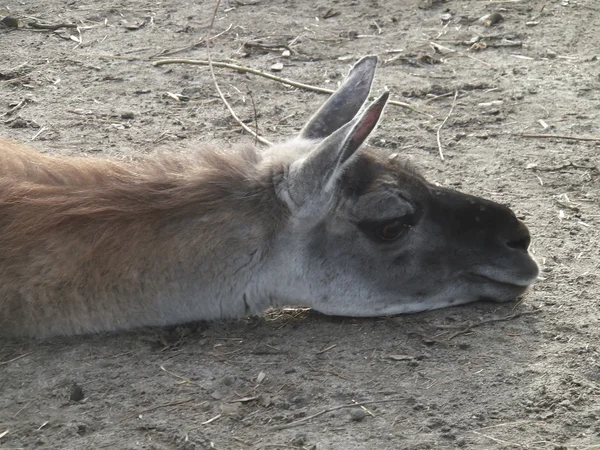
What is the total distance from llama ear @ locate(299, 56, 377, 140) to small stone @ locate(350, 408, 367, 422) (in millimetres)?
1654

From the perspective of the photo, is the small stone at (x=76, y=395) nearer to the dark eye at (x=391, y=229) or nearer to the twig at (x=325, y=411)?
the twig at (x=325, y=411)

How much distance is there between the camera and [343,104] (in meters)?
5.69

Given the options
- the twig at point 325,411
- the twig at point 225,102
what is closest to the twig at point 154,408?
the twig at point 325,411

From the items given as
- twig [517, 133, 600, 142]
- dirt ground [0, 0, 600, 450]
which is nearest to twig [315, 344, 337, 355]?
dirt ground [0, 0, 600, 450]

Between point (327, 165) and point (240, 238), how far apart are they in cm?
57

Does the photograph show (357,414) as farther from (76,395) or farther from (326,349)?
(76,395)

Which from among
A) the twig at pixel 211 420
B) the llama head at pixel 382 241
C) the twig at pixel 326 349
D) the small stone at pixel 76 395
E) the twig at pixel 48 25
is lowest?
the twig at pixel 326 349

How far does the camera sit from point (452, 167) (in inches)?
282

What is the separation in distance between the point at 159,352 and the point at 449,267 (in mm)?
1565

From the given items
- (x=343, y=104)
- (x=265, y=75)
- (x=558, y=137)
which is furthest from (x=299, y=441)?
(x=265, y=75)

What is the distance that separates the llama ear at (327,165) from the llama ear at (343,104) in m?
0.50

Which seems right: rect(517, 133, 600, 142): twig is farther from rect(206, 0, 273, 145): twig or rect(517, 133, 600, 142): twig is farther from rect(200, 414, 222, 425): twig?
rect(200, 414, 222, 425): twig

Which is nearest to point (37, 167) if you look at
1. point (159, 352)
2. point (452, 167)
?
point (159, 352)

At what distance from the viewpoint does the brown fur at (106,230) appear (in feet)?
15.8
